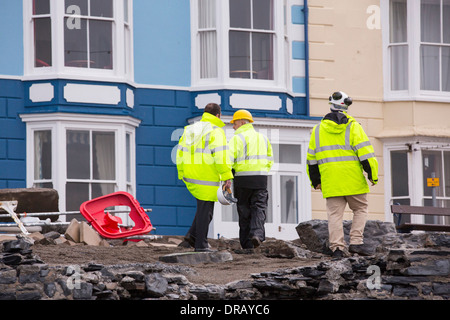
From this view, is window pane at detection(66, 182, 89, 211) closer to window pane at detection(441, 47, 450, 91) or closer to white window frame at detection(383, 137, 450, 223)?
white window frame at detection(383, 137, 450, 223)

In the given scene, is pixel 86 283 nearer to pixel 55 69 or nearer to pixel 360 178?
pixel 360 178

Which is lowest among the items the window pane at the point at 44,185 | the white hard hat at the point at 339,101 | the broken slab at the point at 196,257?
the broken slab at the point at 196,257

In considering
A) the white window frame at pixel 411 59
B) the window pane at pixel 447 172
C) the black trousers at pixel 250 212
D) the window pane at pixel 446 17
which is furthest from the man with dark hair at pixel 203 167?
the window pane at pixel 446 17

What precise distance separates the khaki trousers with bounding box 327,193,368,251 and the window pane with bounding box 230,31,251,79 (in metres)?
6.23

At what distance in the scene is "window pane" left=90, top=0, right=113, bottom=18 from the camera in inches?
723

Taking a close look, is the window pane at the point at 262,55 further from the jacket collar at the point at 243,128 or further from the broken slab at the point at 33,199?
the broken slab at the point at 33,199

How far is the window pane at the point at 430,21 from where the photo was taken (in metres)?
20.4

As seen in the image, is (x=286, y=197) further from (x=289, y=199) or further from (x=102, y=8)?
(x=102, y=8)

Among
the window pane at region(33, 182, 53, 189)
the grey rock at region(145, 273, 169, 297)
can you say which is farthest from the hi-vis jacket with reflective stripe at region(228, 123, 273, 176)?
the window pane at region(33, 182, 53, 189)

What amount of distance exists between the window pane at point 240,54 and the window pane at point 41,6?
3544 mm

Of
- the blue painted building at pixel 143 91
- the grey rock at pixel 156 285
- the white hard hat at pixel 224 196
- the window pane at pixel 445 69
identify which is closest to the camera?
the grey rock at pixel 156 285

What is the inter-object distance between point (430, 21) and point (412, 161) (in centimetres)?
298

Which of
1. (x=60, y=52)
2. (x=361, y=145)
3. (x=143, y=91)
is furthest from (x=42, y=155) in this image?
(x=361, y=145)

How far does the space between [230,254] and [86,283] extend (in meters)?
3.11
